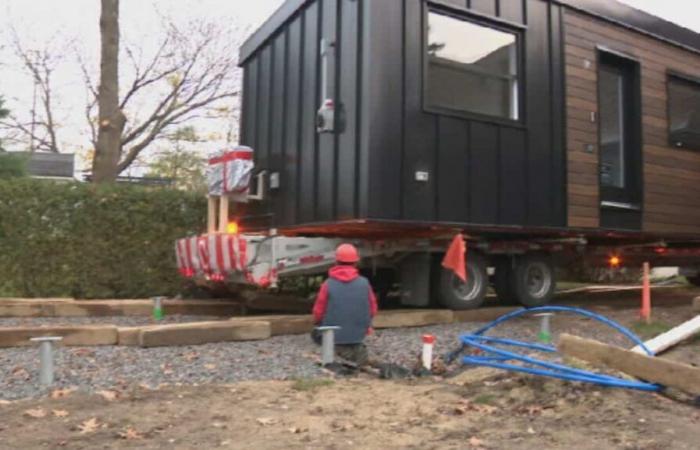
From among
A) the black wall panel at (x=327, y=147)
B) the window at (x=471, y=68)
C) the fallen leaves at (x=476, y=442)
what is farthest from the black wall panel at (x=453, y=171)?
the fallen leaves at (x=476, y=442)

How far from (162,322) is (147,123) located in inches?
784

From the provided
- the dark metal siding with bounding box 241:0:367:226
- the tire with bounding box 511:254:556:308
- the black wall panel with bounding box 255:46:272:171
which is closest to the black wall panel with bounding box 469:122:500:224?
the dark metal siding with bounding box 241:0:367:226

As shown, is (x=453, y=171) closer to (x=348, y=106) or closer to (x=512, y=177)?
(x=512, y=177)

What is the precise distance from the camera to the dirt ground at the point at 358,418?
12.0ft

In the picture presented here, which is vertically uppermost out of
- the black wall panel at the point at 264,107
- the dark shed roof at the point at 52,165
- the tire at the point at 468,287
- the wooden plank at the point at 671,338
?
the dark shed roof at the point at 52,165

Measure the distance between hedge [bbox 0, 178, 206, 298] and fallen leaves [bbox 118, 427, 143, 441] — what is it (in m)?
6.03

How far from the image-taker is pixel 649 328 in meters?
7.24

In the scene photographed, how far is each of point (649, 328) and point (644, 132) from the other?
10.2ft

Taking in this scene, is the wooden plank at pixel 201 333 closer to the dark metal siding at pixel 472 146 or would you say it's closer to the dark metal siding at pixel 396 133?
the dark metal siding at pixel 396 133

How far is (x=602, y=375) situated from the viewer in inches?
178

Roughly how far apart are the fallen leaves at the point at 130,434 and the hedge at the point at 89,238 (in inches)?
237

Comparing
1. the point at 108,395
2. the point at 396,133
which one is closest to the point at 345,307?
the point at 396,133

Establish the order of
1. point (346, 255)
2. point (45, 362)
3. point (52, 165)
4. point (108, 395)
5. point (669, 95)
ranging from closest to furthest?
point (108, 395), point (45, 362), point (346, 255), point (669, 95), point (52, 165)

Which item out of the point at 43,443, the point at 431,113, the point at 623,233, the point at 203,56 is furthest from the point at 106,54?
the point at 203,56
